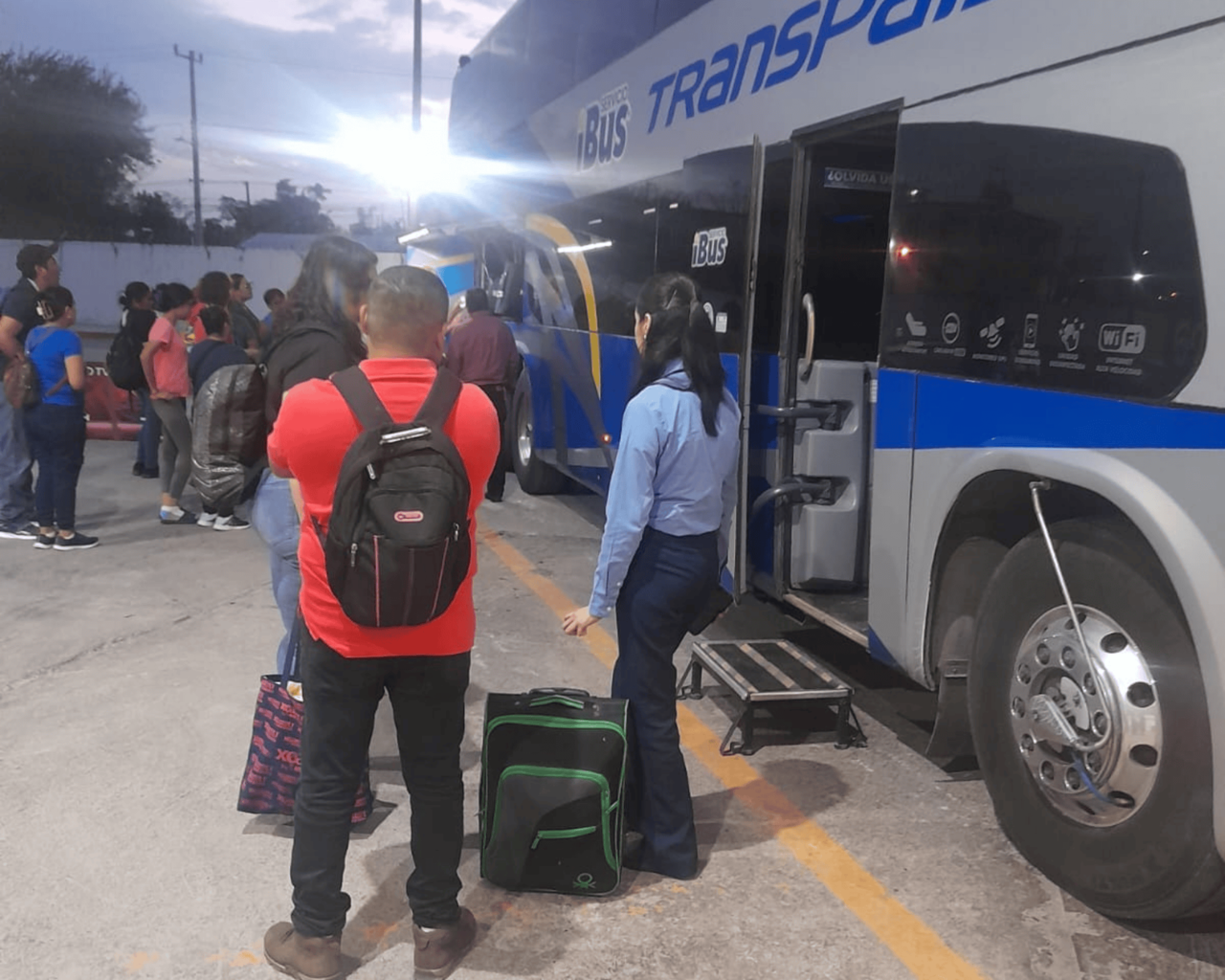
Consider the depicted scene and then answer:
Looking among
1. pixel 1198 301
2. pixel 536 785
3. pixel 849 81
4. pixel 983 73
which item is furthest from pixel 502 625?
pixel 1198 301

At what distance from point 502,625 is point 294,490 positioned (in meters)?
3.11

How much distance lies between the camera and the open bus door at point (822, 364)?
517 cm

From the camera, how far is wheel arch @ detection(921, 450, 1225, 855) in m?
2.83

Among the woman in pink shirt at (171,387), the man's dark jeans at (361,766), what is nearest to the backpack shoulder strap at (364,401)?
the man's dark jeans at (361,766)

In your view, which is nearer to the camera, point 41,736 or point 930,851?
point 930,851

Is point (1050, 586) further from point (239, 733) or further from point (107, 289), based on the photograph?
point (107, 289)

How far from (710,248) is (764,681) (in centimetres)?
232

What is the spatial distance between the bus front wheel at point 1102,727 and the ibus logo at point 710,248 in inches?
101

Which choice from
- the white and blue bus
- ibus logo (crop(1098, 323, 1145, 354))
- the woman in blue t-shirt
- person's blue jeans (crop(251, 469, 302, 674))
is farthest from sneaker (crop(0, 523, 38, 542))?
ibus logo (crop(1098, 323, 1145, 354))

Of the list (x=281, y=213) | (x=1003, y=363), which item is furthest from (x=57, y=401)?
(x=281, y=213)

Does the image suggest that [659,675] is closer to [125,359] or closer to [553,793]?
[553,793]

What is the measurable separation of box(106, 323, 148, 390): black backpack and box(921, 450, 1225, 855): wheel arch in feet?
24.0

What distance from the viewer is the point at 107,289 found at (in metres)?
33.2

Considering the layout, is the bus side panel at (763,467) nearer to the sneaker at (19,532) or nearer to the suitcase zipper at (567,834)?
the suitcase zipper at (567,834)
